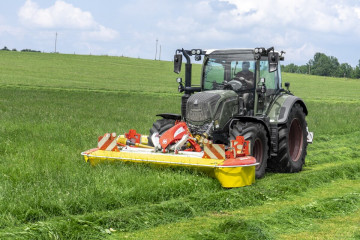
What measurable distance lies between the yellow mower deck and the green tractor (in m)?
0.66

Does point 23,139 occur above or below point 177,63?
below

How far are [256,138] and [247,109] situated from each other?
3.25 ft

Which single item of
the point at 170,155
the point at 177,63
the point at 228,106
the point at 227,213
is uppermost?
the point at 177,63

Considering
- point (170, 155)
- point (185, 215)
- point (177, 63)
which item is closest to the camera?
point (185, 215)

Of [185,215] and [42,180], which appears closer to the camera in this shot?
[185,215]

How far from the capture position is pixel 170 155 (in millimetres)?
7988

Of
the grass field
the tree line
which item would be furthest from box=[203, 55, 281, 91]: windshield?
the tree line

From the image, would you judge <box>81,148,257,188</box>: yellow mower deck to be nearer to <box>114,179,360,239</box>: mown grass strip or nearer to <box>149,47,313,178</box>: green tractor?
<box>149,47,313,178</box>: green tractor

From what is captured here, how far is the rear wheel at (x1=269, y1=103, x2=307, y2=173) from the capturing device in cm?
955

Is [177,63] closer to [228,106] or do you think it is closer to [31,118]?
[228,106]

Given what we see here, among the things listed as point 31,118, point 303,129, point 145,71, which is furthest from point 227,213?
point 145,71

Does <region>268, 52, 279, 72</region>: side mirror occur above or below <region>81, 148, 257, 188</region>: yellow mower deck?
above

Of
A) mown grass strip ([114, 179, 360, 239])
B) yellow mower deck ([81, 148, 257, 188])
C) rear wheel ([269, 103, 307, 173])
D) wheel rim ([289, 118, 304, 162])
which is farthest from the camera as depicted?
wheel rim ([289, 118, 304, 162])

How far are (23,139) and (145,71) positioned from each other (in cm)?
4892
